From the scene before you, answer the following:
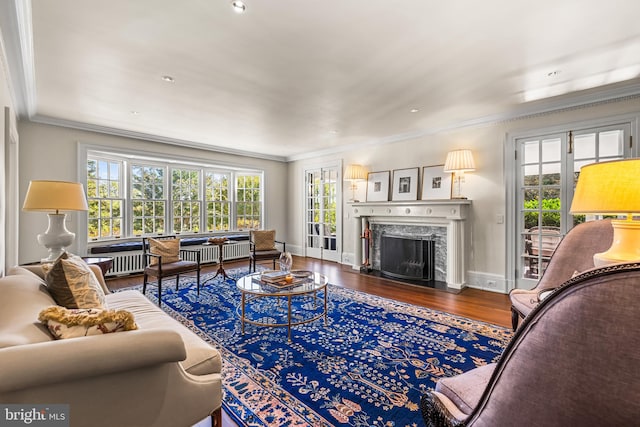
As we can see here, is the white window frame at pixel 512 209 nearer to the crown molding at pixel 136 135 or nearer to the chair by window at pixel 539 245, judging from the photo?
the chair by window at pixel 539 245

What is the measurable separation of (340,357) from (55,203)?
2.83 metres

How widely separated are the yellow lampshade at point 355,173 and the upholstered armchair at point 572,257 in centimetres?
354

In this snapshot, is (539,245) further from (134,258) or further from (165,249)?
(134,258)

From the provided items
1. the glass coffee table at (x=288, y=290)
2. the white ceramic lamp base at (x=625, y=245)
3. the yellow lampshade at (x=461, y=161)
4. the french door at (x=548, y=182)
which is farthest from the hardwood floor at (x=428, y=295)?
the yellow lampshade at (x=461, y=161)

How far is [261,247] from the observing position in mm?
5109

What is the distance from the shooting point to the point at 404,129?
480 cm

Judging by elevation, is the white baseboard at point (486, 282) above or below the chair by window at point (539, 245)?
below

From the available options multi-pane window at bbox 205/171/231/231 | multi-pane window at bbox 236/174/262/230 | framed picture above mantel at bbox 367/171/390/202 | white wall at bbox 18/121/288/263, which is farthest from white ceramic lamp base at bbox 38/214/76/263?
framed picture above mantel at bbox 367/171/390/202

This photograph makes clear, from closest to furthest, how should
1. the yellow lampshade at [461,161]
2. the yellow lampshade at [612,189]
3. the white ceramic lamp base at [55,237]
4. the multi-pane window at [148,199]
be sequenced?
the yellow lampshade at [612,189]
the white ceramic lamp base at [55,237]
the yellow lampshade at [461,161]
the multi-pane window at [148,199]

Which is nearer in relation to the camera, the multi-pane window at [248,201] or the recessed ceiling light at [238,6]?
the recessed ceiling light at [238,6]

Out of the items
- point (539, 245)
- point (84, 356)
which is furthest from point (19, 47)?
point (539, 245)

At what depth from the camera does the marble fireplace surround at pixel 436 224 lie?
13.9 ft

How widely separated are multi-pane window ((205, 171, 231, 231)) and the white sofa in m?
4.87

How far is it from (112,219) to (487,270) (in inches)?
241
